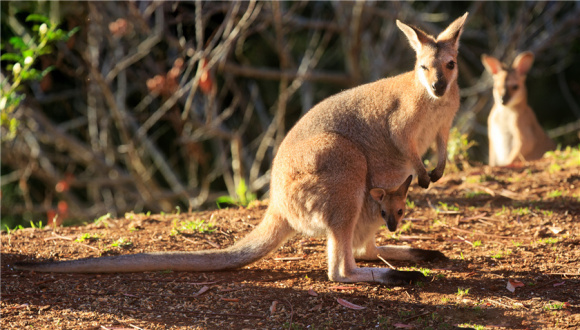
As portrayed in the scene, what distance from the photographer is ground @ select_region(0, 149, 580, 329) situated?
12.5 ft

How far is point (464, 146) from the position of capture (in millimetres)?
7051

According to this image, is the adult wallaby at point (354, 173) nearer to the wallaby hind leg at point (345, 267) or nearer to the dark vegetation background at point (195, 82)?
the wallaby hind leg at point (345, 267)

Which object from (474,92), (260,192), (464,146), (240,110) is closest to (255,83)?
(240,110)

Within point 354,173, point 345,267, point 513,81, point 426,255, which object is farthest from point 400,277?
point 513,81

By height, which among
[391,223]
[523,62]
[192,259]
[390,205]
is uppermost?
[523,62]

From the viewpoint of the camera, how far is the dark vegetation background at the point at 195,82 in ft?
28.5

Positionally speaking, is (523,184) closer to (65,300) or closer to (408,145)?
(408,145)

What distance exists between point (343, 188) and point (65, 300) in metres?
1.92

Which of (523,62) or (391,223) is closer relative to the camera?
(391,223)

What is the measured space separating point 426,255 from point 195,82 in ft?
13.1

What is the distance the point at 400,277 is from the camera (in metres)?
4.26

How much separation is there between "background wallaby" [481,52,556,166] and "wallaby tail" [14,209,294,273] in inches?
183

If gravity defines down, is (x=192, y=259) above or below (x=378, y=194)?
below

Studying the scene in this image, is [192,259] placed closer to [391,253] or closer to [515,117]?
[391,253]
